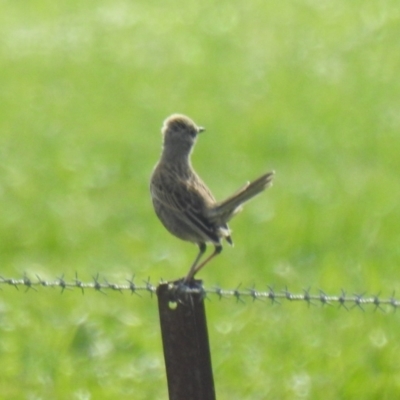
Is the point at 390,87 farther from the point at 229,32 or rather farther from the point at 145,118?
the point at 229,32

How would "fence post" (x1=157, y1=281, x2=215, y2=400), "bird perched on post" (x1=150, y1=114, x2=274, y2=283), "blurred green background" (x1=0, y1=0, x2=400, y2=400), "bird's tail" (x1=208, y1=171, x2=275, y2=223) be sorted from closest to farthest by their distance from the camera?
"fence post" (x1=157, y1=281, x2=215, y2=400)
"bird's tail" (x1=208, y1=171, x2=275, y2=223)
"bird perched on post" (x1=150, y1=114, x2=274, y2=283)
"blurred green background" (x1=0, y1=0, x2=400, y2=400)

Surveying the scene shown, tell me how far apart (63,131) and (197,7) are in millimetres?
9895

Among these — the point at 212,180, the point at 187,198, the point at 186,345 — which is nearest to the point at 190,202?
the point at 187,198

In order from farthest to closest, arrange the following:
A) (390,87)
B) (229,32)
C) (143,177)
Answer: (229,32)
(390,87)
(143,177)

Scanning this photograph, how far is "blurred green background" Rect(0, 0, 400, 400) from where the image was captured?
10.3m

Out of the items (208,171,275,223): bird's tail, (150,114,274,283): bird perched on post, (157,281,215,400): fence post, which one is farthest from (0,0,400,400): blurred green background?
(157,281,215,400): fence post

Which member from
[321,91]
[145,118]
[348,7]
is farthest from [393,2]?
[145,118]

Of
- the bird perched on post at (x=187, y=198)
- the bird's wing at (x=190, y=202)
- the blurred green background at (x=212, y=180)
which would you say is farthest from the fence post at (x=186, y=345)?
the blurred green background at (x=212, y=180)

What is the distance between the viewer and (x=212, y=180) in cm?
1611

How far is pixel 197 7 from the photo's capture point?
28.2 metres

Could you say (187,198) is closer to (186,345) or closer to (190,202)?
(190,202)

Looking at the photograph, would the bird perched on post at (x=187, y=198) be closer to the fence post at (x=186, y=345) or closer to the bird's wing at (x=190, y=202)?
the bird's wing at (x=190, y=202)

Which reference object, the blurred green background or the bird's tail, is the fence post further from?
the blurred green background

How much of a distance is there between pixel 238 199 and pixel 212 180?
920 centimetres
